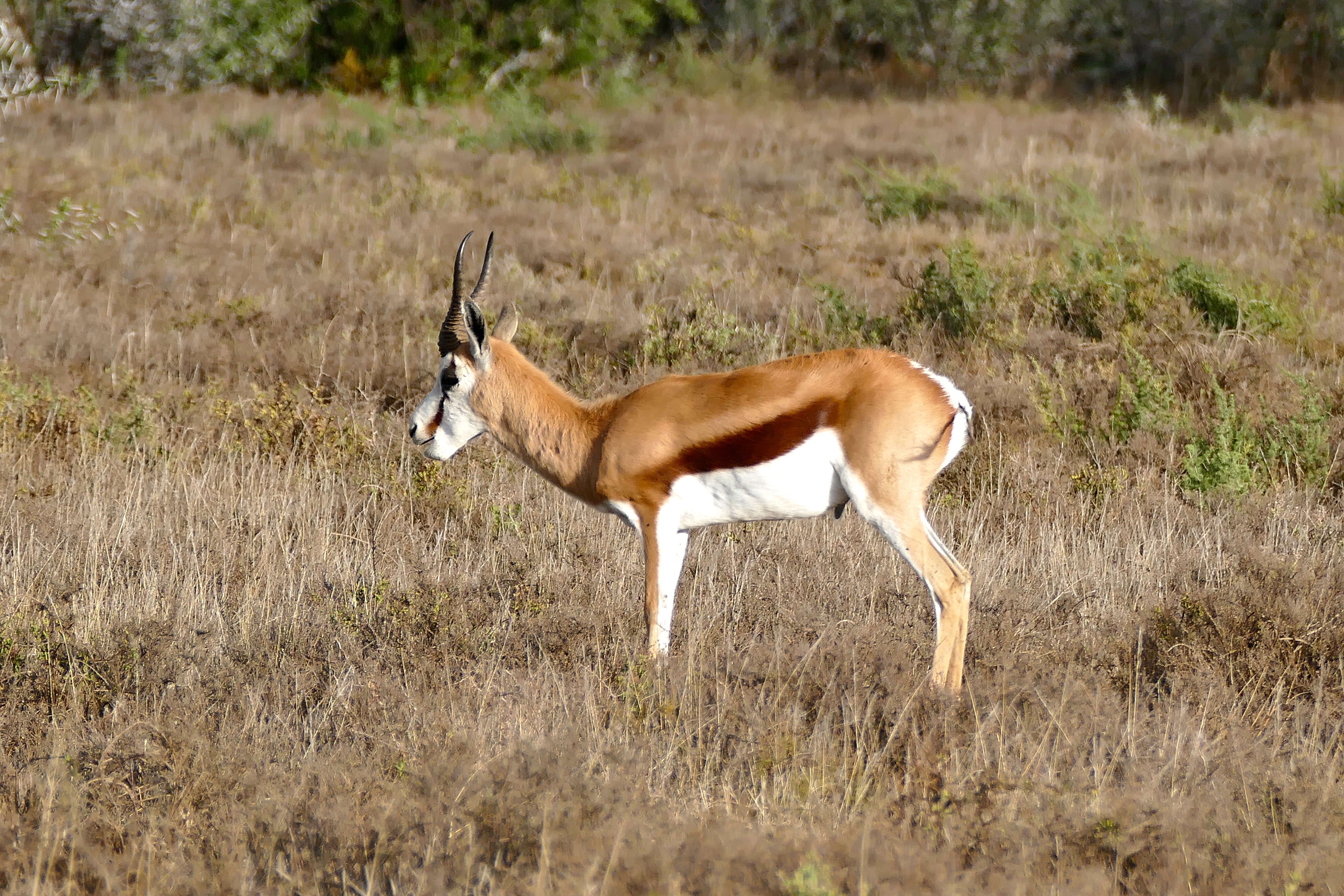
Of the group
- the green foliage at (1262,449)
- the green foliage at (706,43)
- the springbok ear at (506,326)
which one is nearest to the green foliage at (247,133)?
the green foliage at (706,43)

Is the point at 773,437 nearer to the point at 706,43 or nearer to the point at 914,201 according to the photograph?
the point at 914,201

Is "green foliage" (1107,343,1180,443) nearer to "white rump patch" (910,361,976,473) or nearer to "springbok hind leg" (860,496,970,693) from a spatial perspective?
"white rump patch" (910,361,976,473)

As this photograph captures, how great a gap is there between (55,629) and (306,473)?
2927 mm

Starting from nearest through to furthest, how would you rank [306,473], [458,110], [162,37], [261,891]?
[261,891] < [306,473] < [458,110] < [162,37]

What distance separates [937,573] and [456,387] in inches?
94.1

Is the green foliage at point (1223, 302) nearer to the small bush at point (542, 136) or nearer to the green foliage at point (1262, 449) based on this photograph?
the green foliage at point (1262, 449)

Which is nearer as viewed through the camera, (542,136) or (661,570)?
(661,570)

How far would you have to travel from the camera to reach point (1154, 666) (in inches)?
214

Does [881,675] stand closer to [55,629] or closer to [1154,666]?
[1154,666]

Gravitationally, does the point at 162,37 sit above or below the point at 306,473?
above

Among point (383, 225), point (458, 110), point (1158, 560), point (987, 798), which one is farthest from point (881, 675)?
point (458, 110)

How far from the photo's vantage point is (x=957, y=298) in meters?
10.6

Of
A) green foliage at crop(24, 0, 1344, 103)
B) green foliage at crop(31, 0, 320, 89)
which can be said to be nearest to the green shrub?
green foliage at crop(24, 0, 1344, 103)

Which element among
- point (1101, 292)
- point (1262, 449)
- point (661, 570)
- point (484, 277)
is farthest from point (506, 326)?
point (1101, 292)
